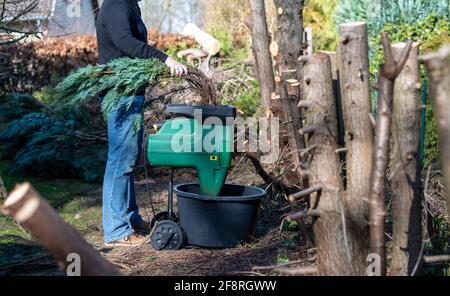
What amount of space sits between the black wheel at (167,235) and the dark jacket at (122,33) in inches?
47.0

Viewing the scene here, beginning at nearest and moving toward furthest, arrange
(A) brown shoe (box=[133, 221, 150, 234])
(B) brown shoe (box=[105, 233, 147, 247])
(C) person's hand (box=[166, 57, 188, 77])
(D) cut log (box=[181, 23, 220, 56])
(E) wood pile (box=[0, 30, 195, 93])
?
(C) person's hand (box=[166, 57, 188, 77]) < (B) brown shoe (box=[105, 233, 147, 247]) < (A) brown shoe (box=[133, 221, 150, 234]) < (D) cut log (box=[181, 23, 220, 56]) < (E) wood pile (box=[0, 30, 195, 93])

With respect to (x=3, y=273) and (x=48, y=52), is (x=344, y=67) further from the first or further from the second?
(x=48, y=52)

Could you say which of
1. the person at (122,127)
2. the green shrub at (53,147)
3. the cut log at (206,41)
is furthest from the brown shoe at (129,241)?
the cut log at (206,41)

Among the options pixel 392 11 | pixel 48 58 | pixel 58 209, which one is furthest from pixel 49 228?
pixel 48 58

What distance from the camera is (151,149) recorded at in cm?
506

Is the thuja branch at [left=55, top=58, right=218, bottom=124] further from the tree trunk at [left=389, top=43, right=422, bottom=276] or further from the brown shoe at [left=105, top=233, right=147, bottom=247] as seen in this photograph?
the tree trunk at [left=389, top=43, right=422, bottom=276]

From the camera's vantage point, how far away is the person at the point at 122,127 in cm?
517

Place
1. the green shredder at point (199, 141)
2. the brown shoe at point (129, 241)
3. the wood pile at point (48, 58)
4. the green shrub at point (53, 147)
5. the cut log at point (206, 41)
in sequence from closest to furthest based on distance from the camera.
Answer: the green shredder at point (199, 141) → the brown shoe at point (129, 241) → the green shrub at point (53, 147) → the cut log at point (206, 41) → the wood pile at point (48, 58)

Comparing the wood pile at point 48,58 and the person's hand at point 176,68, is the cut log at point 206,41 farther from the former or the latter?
the person's hand at point 176,68

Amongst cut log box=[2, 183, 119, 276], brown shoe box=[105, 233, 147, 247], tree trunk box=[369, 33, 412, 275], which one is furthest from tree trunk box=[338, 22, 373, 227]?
brown shoe box=[105, 233, 147, 247]

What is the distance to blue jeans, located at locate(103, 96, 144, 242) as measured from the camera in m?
5.23

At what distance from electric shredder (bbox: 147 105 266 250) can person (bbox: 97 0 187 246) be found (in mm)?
267

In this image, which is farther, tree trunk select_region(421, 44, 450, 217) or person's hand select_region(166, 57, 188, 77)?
person's hand select_region(166, 57, 188, 77)


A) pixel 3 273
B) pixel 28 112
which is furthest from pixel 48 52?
pixel 3 273
